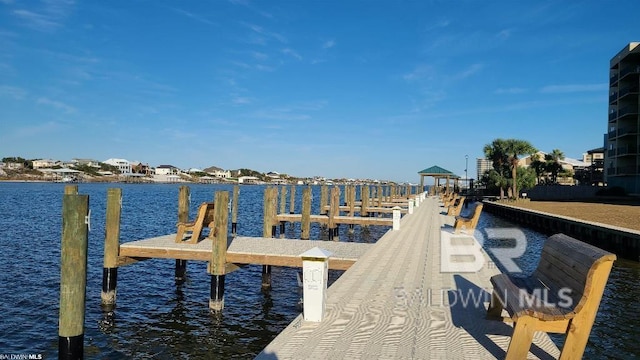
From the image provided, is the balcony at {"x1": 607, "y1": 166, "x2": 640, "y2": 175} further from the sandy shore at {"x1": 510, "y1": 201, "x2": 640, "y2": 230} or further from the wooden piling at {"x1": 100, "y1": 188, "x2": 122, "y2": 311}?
the wooden piling at {"x1": 100, "y1": 188, "x2": 122, "y2": 311}

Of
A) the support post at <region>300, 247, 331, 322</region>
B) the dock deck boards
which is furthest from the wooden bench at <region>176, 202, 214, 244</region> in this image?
the support post at <region>300, 247, 331, 322</region>

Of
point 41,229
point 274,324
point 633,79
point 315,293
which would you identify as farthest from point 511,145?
point 315,293

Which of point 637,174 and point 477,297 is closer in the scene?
point 477,297

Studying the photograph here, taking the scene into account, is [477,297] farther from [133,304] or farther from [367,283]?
[133,304]

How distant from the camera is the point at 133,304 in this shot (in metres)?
12.3

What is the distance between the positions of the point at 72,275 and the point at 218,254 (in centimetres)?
434

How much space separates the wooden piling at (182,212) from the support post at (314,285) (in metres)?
8.62

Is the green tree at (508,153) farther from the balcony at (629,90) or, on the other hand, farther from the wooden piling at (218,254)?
the wooden piling at (218,254)

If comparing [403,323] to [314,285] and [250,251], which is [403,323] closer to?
[314,285]

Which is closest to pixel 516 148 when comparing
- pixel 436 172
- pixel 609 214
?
pixel 436 172

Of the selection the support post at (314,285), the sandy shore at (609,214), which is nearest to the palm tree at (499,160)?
the sandy shore at (609,214)

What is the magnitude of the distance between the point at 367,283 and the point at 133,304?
6.91 meters

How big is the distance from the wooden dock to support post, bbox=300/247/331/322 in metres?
0.13

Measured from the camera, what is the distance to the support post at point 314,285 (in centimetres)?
592
